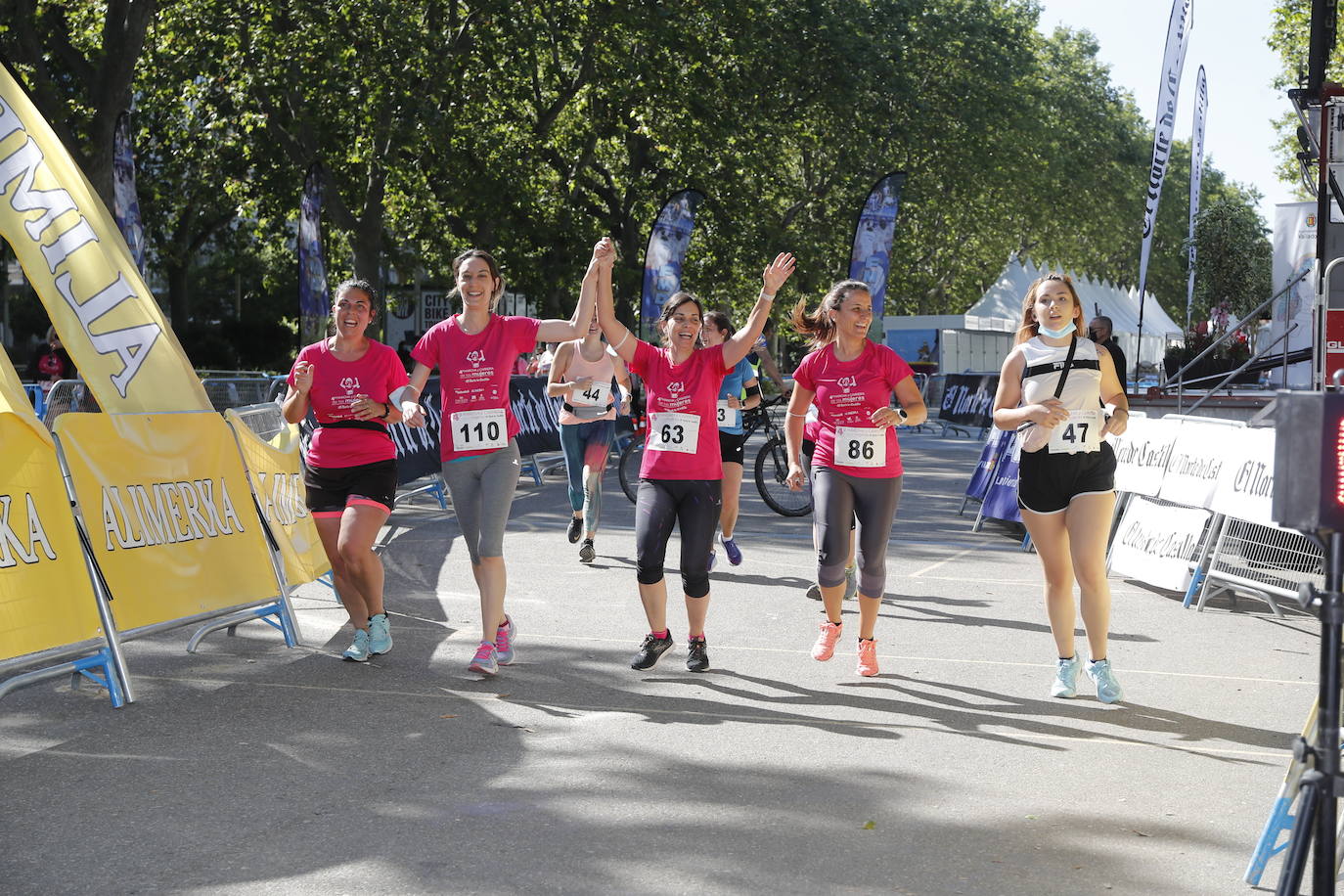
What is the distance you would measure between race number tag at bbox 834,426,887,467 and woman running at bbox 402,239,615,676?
1352mm

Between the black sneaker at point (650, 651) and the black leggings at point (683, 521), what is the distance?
0.31 m

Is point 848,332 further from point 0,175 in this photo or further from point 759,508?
point 759,508

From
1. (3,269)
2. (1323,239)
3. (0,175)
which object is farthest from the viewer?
(3,269)

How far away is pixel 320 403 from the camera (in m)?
7.36

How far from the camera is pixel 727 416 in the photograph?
1055 cm

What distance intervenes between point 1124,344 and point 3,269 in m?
35.5

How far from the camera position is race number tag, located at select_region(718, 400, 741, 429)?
1052 centimetres

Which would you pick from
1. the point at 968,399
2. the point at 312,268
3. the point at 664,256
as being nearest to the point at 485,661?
the point at 312,268

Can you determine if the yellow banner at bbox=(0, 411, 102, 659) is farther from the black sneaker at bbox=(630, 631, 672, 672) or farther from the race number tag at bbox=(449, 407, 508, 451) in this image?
the black sneaker at bbox=(630, 631, 672, 672)

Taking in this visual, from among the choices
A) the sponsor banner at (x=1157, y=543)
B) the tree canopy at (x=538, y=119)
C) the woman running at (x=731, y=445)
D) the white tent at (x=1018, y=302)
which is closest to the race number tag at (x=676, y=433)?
the woman running at (x=731, y=445)

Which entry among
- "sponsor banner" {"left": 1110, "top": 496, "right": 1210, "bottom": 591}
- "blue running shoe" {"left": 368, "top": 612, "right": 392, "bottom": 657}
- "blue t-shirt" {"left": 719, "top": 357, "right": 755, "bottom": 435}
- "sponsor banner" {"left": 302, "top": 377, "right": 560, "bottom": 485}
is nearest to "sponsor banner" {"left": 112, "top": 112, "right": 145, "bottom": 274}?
"sponsor banner" {"left": 302, "top": 377, "right": 560, "bottom": 485}

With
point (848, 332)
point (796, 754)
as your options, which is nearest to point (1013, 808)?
point (796, 754)

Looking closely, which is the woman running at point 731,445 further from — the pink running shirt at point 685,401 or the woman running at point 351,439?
the woman running at point 351,439

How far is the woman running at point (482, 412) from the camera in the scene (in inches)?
Result: 279
